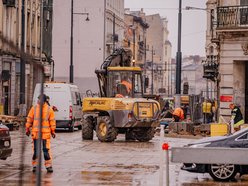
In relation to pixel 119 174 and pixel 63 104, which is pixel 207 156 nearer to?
pixel 119 174

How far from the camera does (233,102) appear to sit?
39.4 m

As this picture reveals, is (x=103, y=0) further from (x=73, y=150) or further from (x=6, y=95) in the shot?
(x=6, y=95)

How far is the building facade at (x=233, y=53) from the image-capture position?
38969mm

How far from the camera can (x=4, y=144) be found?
742 inches

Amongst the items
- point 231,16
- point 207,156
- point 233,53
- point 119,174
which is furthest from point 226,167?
point 231,16

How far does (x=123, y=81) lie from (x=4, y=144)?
19.1m

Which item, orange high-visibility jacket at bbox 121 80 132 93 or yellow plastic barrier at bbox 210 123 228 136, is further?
Result: orange high-visibility jacket at bbox 121 80 132 93

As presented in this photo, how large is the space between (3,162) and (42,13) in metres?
42.5

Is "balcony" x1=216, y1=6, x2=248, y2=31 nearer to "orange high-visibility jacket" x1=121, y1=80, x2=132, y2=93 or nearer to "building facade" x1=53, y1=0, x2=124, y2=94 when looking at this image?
"orange high-visibility jacket" x1=121, y1=80, x2=132, y2=93

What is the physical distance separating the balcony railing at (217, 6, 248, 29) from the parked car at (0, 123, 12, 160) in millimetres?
21550

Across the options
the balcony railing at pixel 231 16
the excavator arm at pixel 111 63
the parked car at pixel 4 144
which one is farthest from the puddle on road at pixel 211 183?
the balcony railing at pixel 231 16

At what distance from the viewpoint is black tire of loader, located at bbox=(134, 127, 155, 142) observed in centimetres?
3309

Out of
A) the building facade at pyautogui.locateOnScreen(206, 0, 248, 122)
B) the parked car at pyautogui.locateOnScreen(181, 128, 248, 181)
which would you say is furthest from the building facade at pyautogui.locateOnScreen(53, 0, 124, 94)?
the parked car at pyautogui.locateOnScreen(181, 128, 248, 181)

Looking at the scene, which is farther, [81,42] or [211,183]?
[81,42]
